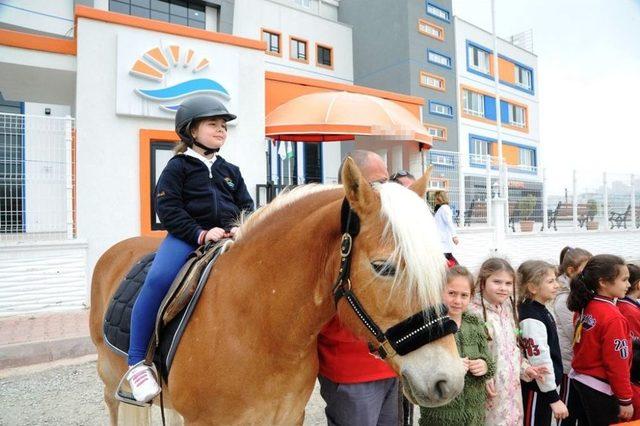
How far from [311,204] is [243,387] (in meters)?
0.81

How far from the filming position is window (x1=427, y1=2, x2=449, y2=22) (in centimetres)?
2317

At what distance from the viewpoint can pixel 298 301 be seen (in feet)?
5.22

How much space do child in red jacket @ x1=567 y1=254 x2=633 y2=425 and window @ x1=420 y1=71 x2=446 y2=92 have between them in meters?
21.3

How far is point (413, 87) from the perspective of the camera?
72.2ft

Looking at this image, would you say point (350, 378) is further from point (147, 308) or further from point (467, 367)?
point (147, 308)

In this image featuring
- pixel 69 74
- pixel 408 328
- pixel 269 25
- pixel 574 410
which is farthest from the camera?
pixel 269 25

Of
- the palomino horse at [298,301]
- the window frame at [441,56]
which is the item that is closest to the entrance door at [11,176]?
the palomino horse at [298,301]

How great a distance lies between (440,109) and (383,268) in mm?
23556

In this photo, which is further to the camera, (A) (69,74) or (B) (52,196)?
(A) (69,74)

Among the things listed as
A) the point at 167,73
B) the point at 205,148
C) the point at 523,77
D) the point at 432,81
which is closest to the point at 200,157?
the point at 205,148

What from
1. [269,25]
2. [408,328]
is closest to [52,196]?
[408,328]

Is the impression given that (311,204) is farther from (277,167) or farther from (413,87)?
(413,87)

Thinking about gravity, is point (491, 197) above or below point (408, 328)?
above

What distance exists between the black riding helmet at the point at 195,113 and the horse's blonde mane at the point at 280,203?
68 cm
